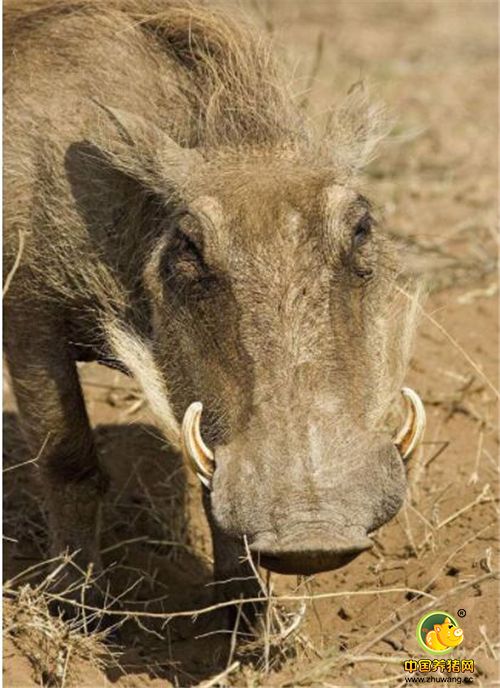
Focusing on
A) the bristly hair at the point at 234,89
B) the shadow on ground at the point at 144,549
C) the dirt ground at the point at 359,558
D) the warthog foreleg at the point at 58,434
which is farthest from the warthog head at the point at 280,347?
the shadow on ground at the point at 144,549

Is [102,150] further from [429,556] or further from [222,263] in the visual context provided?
[429,556]

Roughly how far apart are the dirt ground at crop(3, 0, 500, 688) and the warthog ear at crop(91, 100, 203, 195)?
1.95 feet

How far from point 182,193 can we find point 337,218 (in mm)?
455

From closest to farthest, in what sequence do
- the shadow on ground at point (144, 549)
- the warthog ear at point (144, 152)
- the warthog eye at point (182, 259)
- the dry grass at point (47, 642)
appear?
the warthog eye at point (182, 259) → the dry grass at point (47, 642) → the warthog ear at point (144, 152) → the shadow on ground at point (144, 549)

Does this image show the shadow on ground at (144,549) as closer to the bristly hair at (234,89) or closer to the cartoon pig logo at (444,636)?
the cartoon pig logo at (444,636)

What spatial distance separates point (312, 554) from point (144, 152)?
133 centimetres

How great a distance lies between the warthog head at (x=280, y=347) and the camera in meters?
2.97

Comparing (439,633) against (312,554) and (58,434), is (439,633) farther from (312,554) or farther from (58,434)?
(58,434)

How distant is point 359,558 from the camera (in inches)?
169

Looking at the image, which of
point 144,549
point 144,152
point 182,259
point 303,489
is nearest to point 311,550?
point 303,489

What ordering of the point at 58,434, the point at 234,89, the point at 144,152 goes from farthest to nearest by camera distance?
the point at 58,434
the point at 234,89
the point at 144,152

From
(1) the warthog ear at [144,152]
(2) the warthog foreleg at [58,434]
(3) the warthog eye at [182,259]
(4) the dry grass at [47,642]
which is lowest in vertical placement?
(4) the dry grass at [47,642]

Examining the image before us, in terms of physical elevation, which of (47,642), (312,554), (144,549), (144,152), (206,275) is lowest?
(144,549)

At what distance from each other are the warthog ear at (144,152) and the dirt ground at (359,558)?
1.95 feet
